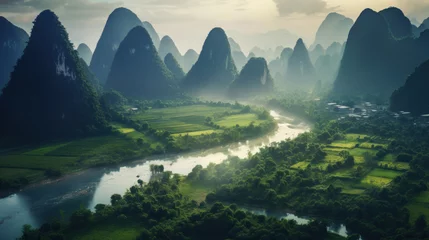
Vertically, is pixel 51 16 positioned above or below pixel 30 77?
above

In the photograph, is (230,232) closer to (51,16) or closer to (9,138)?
(9,138)

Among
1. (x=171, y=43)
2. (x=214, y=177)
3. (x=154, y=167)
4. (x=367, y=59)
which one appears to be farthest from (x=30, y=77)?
(x=171, y=43)

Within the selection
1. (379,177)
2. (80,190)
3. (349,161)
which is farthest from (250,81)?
(80,190)

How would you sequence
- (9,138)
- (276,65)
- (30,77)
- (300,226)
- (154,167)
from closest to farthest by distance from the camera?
(300,226) < (154,167) < (9,138) < (30,77) < (276,65)

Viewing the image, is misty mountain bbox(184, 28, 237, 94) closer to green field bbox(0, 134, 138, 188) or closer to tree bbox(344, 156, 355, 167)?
green field bbox(0, 134, 138, 188)

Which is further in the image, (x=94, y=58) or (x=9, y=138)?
(x=94, y=58)

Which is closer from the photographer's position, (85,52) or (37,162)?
(37,162)

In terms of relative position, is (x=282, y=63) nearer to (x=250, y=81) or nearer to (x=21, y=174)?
(x=250, y=81)

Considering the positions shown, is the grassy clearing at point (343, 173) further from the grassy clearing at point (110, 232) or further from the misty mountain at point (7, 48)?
the misty mountain at point (7, 48)
